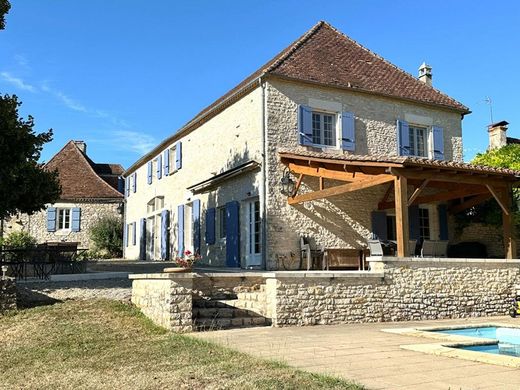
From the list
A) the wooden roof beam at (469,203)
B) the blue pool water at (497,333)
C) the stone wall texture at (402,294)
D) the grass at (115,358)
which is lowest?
the blue pool water at (497,333)

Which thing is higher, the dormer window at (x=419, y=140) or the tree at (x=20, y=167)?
the dormer window at (x=419, y=140)

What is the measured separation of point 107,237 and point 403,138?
1778 centimetres

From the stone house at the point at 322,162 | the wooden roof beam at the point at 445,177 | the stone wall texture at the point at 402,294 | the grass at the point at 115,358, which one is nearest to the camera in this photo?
the grass at the point at 115,358

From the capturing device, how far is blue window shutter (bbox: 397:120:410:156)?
1614 centimetres

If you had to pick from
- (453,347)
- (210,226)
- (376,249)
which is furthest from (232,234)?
(453,347)

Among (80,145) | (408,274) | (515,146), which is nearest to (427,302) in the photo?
(408,274)

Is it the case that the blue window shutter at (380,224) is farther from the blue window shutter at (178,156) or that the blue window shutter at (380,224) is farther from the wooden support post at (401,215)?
the blue window shutter at (178,156)

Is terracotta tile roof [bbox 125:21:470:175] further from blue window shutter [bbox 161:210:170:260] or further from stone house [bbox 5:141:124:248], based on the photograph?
stone house [bbox 5:141:124:248]

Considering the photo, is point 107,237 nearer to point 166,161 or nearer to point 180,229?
point 166,161

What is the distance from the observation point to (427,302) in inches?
439

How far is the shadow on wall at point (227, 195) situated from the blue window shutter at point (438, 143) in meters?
6.18

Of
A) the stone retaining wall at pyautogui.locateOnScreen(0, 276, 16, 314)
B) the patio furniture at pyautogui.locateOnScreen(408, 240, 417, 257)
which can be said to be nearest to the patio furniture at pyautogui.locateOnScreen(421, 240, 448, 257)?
the patio furniture at pyautogui.locateOnScreen(408, 240, 417, 257)

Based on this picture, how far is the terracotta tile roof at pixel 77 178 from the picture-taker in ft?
93.9

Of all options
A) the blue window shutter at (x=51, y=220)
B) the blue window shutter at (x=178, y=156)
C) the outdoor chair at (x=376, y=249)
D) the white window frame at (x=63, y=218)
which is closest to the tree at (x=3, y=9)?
the blue window shutter at (x=178, y=156)
